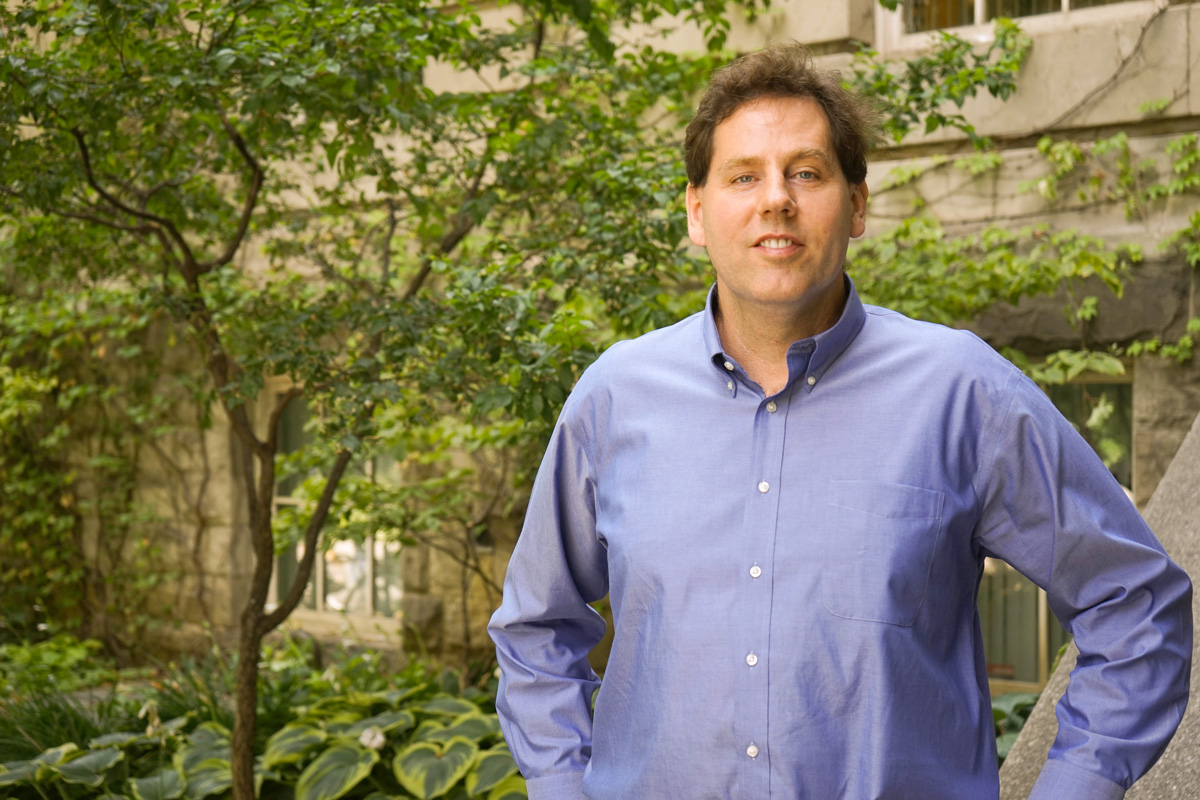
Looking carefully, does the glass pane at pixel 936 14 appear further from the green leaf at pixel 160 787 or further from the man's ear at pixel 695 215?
the green leaf at pixel 160 787

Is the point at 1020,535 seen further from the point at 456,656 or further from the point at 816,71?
the point at 456,656

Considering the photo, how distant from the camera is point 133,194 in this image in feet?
13.1

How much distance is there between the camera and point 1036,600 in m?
5.04

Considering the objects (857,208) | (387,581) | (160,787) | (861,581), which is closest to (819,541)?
(861,581)

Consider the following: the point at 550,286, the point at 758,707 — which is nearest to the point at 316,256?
the point at 550,286

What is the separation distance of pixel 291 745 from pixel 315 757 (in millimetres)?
124

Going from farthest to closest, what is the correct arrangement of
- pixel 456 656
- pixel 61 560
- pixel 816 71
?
pixel 61 560
pixel 456 656
pixel 816 71

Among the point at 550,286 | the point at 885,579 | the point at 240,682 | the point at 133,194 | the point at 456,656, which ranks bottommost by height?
the point at 456,656

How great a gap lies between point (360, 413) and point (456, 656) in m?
3.14

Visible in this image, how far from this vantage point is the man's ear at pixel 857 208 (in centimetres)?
164

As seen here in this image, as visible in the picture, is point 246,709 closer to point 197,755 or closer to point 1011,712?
point 197,755

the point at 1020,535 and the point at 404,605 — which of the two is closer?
the point at 1020,535

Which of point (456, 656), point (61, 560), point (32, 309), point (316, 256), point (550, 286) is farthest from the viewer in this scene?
point (61, 560)

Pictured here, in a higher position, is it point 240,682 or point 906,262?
point 906,262
